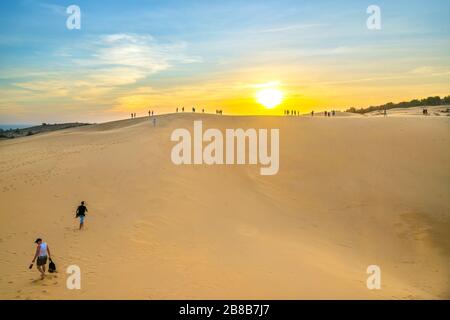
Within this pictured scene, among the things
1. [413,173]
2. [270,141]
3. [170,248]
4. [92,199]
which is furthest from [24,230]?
[413,173]

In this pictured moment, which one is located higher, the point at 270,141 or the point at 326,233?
the point at 270,141

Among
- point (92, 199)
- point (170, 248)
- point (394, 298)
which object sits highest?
point (92, 199)

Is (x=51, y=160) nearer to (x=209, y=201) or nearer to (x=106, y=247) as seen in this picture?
(x=209, y=201)

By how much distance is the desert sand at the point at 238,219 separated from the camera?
1109cm

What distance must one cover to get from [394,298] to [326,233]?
6128 millimetres

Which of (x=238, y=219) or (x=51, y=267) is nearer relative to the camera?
(x=51, y=267)

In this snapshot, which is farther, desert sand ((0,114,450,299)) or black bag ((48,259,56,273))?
desert sand ((0,114,450,299))

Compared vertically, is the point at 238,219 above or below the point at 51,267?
above

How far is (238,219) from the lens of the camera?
56.3ft

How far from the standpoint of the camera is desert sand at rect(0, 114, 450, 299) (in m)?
11.1

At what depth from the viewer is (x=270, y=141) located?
99.5 feet

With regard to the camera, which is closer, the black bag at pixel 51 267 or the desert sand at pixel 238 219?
the black bag at pixel 51 267
